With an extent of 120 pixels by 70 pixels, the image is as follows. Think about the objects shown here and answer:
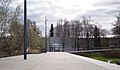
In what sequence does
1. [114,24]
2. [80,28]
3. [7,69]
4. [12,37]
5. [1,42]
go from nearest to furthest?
[7,69] < [1,42] < [12,37] < [114,24] < [80,28]

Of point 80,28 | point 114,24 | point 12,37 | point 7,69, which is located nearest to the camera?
point 7,69

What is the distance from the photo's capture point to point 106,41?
123500 mm

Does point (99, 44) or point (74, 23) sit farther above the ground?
point (74, 23)

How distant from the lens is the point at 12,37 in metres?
44.6

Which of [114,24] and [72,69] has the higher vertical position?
[114,24]

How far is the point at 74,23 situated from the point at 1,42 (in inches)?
2996

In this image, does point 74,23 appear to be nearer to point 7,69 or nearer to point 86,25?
point 86,25

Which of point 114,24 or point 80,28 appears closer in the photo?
point 114,24

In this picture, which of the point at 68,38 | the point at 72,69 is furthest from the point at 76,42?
the point at 72,69

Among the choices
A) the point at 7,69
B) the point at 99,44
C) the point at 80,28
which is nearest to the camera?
the point at 7,69

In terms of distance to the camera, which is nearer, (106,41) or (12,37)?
(12,37)

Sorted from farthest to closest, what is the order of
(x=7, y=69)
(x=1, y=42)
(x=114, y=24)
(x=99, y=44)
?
(x=99, y=44) < (x=114, y=24) < (x=1, y=42) < (x=7, y=69)

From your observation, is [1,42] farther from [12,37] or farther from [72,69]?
[72,69]

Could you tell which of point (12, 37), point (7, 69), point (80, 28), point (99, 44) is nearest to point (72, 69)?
point (7, 69)
